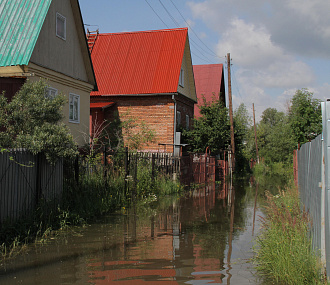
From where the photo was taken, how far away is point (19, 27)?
534 inches

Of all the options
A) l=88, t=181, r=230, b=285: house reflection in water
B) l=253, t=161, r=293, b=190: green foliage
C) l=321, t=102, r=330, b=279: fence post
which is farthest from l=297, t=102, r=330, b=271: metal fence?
l=253, t=161, r=293, b=190: green foliage

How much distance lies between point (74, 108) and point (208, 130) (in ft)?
35.7

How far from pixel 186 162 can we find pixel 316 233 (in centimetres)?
1566

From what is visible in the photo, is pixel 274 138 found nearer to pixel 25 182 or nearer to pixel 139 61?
pixel 139 61

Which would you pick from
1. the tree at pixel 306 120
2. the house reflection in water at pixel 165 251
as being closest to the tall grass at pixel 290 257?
the house reflection in water at pixel 165 251

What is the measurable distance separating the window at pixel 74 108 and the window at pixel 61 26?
2541mm

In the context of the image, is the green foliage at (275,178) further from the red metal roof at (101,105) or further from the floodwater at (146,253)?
the red metal roof at (101,105)

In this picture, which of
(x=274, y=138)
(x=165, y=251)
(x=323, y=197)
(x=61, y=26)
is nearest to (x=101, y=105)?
(x=61, y=26)

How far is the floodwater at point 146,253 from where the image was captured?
18.5 feet

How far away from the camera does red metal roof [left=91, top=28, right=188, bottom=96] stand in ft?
76.8

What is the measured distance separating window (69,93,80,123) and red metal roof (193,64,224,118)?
23627 mm

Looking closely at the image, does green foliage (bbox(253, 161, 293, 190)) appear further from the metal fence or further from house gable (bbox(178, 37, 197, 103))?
house gable (bbox(178, 37, 197, 103))

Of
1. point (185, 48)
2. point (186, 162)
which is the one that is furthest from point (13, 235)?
point (185, 48)

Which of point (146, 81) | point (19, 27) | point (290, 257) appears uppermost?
point (146, 81)
